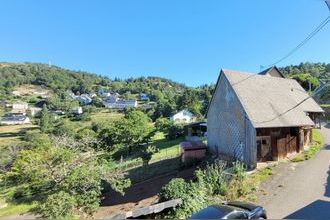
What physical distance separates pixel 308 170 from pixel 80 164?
51.5 feet

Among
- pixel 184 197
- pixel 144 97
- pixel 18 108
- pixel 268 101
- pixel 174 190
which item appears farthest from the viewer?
pixel 144 97

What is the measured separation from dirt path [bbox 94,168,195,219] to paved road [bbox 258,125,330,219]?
23.2ft

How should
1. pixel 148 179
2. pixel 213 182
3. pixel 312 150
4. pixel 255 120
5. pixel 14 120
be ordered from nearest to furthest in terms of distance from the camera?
1. pixel 213 182
2. pixel 255 120
3. pixel 312 150
4. pixel 148 179
5. pixel 14 120

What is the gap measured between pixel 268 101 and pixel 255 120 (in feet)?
13.6

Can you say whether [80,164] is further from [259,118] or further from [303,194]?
[303,194]

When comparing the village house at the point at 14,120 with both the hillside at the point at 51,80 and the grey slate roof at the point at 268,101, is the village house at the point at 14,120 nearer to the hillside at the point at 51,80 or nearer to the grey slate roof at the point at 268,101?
the hillside at the point at 51,80

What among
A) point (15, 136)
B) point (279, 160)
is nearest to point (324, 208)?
point (279, 160)

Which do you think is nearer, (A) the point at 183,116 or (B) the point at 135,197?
(B) the point at 135,197

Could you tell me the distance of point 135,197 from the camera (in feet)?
69.8

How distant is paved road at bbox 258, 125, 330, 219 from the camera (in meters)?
12.0

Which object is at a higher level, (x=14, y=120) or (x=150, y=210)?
(x=14, y=120)

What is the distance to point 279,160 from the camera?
20.4 m

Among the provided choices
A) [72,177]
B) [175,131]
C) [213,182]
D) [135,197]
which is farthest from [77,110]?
[213,182]

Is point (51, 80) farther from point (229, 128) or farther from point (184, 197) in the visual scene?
point (184, 197)
